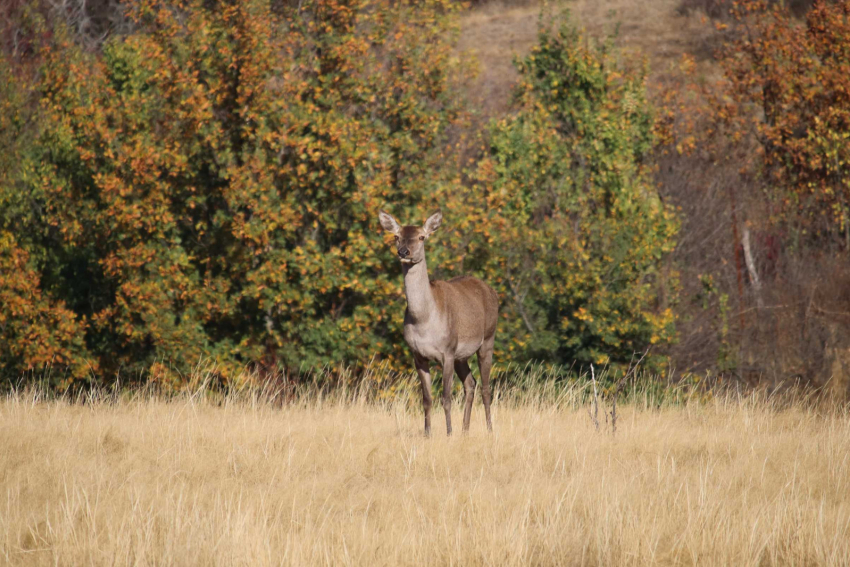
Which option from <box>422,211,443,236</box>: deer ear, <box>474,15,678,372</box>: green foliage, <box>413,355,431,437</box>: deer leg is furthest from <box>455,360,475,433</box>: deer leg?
<box>474,15,678,372</box>: green foliage

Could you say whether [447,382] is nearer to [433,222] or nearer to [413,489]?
[433,222]

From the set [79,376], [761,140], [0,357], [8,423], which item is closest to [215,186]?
[79,376]

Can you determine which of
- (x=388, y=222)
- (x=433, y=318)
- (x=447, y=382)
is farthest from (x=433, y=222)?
(x=447, y=382)

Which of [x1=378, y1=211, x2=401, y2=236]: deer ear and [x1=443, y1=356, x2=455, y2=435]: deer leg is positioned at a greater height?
[x1=378, y1=211, x2=401, y2=236]: deer ear

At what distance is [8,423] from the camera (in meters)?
9.41

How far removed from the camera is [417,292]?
927 centimetres

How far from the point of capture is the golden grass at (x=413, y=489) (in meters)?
5.64

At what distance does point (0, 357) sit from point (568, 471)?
41.5ft

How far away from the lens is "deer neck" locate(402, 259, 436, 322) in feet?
30.4

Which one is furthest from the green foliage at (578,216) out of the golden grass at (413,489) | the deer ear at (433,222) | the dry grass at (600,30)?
the dry grass at (600,30)

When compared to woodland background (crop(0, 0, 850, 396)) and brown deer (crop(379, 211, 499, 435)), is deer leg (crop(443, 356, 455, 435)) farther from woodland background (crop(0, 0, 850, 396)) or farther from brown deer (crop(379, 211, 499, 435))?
woodland background (crop(0, 0, 850, 396))

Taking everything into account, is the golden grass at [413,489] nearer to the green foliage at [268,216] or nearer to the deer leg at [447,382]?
the deer leg at [447,382]

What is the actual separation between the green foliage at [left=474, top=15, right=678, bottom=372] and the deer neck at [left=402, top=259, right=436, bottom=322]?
21.4ft

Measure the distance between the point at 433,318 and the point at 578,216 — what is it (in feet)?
37.8
